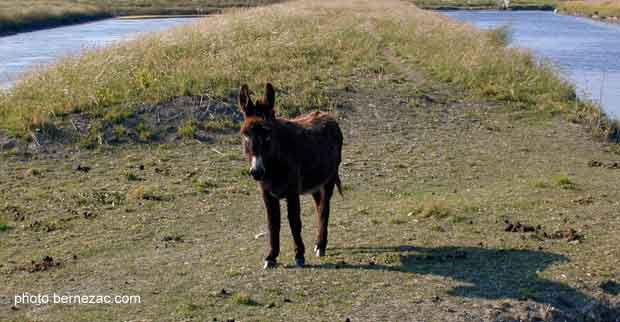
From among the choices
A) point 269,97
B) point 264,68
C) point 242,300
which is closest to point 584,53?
point 264,68

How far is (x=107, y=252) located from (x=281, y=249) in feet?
7.12

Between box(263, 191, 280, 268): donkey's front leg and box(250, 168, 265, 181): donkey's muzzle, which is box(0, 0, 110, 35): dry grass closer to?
box(263, 191, 280, 268): donkey's front leg

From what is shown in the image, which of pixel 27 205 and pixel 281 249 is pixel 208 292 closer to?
pixel 281 249

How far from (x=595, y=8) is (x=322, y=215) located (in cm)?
8642

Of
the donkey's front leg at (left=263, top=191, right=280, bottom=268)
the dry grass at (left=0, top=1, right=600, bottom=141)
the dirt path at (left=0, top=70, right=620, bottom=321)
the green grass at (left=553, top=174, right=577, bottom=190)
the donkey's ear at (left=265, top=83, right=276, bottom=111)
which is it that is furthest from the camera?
the dry grass at (left=0, top=1, right=600, bottom=141)

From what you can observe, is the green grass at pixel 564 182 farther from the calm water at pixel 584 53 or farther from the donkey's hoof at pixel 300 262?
the calm water at pixel 584 53

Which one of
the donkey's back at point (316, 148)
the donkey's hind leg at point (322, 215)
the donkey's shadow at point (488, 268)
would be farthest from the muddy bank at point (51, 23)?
the donkey's shadow at point (488, 268)

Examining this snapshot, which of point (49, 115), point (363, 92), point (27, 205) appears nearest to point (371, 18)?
point (363, 92)

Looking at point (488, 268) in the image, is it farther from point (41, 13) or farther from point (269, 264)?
point (41, 13)

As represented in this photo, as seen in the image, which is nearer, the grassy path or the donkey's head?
the donkey's head

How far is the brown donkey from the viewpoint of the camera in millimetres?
8359

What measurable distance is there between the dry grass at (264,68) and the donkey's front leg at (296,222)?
945 cm

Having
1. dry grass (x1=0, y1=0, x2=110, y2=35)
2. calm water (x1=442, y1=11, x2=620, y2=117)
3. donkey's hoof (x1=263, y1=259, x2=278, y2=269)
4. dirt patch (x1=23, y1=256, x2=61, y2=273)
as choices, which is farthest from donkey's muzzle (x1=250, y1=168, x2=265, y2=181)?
dry grass (x1=0, y1=0, x2=110, y2=35)

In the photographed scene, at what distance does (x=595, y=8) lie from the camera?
292 ft
